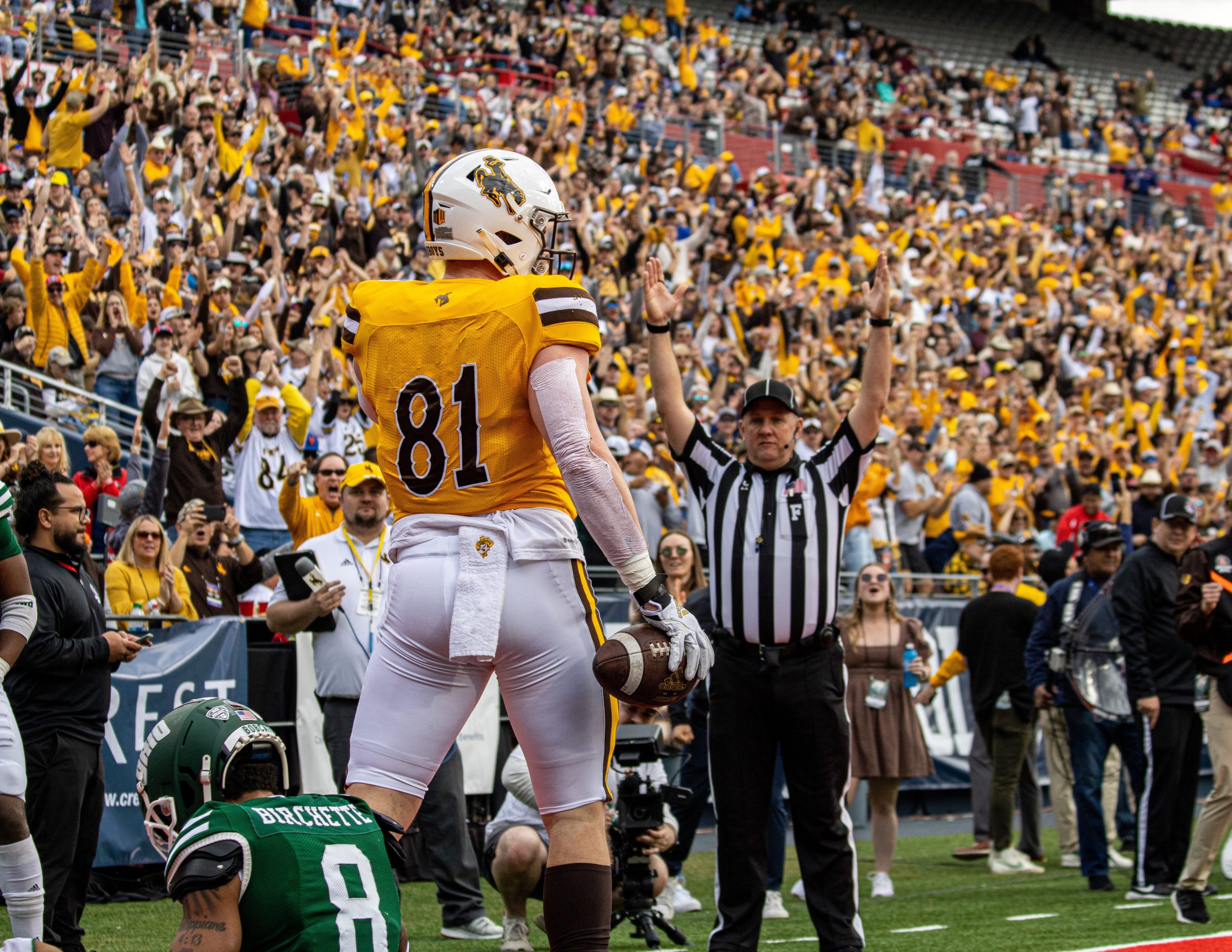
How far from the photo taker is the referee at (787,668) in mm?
5055

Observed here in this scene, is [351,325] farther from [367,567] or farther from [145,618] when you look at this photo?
[145,618]

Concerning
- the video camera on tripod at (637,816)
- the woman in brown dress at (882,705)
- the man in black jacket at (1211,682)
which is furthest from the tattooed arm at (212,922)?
the woman in brown dress at (882,705)

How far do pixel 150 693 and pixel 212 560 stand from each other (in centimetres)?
146

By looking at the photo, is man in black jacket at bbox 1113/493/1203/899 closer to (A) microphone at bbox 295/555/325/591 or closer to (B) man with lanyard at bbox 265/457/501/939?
(B) man with lanyard at bbox 265/457/501/939

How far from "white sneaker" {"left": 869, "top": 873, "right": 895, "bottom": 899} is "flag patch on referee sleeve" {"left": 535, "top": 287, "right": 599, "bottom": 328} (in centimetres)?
532

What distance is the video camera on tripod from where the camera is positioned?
19.2 ft

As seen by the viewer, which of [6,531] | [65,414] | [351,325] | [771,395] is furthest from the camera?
[65,414]

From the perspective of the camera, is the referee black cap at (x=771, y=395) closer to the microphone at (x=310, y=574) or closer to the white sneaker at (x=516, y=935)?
the microphone at (x=310, y=574)

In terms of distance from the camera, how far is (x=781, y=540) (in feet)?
17.1

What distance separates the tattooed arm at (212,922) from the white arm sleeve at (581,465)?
115 centimetres

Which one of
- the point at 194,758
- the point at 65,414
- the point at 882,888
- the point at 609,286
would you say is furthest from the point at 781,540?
the point at 609,286

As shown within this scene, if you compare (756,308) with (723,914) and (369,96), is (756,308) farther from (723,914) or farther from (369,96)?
(723,914)

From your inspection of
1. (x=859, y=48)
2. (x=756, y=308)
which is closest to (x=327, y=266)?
(x=756, y=308)

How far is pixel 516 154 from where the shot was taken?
3.81 m
